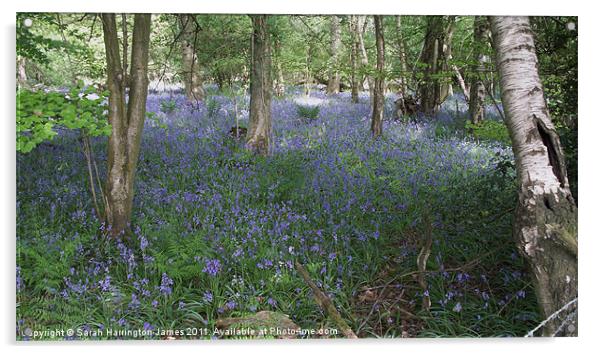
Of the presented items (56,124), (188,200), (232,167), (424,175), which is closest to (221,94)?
(232,167)

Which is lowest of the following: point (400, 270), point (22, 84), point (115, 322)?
point (115, 322)

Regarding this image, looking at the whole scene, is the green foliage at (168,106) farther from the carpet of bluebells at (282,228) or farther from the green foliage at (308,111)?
the green foliage at (308,111)

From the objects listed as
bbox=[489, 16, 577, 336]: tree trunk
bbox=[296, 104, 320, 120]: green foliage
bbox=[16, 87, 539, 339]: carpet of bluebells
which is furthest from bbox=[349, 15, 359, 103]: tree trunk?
bbox=[489, 16, 577, 336]: tree trunk

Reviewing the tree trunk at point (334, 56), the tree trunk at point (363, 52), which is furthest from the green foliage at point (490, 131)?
the tree trunk at point (334, 56)

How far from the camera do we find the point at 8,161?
138 inches

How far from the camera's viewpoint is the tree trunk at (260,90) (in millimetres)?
3830

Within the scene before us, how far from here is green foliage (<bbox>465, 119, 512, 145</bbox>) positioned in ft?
12.1

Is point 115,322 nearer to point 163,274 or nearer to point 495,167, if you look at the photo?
point 163,274

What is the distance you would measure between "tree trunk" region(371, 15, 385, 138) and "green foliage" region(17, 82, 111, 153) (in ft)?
7.44

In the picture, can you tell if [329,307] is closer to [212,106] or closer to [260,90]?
[260,90]

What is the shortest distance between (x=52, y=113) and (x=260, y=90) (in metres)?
1.61

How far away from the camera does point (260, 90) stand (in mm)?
3887

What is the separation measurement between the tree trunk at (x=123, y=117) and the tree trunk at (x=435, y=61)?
233 cm

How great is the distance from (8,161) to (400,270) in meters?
3.12
